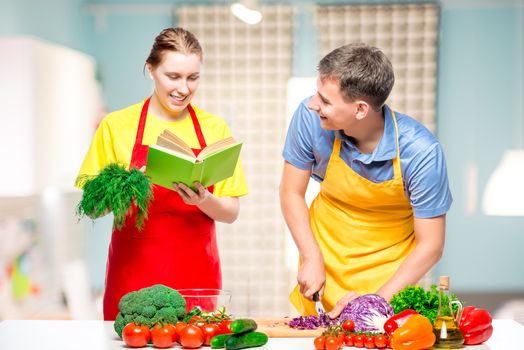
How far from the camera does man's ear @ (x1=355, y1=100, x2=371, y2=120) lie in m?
2.83

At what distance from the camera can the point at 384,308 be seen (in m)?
2.43

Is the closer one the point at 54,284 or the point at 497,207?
the point at 54,284

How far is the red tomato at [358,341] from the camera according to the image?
2330 mm

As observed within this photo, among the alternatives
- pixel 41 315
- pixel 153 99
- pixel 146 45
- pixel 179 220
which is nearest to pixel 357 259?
pixel 179 220

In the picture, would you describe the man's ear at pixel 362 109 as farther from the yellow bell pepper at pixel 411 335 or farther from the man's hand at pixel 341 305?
the yellow bell pepper at pixel 411 335

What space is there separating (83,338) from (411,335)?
3.24 ft

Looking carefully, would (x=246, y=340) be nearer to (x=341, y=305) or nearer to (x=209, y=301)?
(x=209, y=301)

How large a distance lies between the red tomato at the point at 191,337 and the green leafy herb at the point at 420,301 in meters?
0.61

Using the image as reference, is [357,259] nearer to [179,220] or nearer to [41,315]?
[179,220]

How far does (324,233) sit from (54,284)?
12.2 ft

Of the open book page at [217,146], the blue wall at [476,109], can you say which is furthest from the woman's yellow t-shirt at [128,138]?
the blue wall at [476,109]

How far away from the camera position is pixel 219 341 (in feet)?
7.47

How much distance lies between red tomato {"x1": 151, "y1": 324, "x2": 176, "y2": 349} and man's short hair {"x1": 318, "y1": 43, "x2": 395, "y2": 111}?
1.04 metres

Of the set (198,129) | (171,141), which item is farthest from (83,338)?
(198,129)
